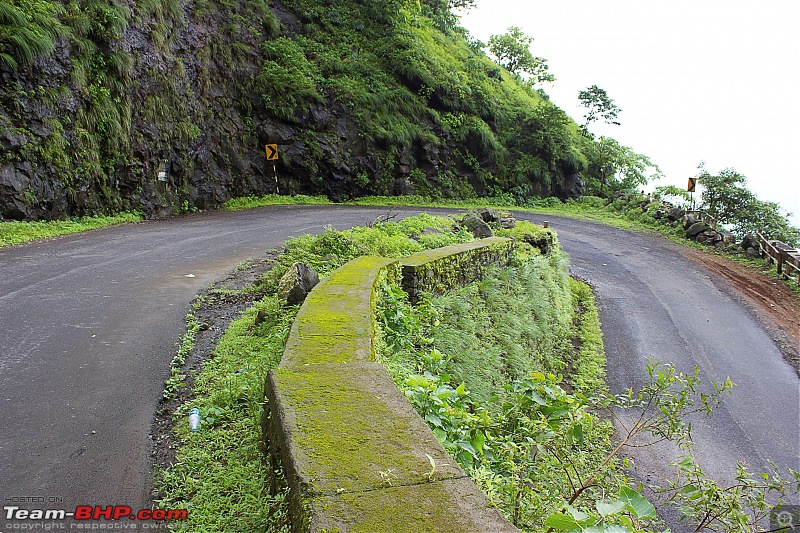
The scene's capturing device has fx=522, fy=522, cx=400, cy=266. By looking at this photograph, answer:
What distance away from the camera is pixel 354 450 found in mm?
2451

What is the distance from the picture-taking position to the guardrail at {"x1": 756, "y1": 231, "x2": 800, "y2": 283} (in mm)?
14414

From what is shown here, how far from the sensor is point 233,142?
20.1 meters

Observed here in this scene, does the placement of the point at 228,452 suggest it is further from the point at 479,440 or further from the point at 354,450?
the point at 479,440

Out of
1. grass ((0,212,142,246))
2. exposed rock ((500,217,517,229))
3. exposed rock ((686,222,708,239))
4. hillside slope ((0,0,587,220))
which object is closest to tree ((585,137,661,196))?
hillside slope ((0,0,587,220))

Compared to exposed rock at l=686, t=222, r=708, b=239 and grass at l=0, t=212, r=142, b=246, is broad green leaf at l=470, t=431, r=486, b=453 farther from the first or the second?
exposed rock at l=686, t=222, r=708, b=239

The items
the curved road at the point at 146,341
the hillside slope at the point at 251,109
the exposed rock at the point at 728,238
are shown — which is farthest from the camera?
the exposed rock at the point at 728,238

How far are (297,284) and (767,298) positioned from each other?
42.9 feet

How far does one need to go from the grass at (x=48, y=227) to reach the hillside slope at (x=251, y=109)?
376mm

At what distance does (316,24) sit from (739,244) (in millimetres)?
21534

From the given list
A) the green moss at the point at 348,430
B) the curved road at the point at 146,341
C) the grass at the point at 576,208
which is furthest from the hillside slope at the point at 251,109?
the green moss at the point at 348,430

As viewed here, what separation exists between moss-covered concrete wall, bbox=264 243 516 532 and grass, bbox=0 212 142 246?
917 centimetres

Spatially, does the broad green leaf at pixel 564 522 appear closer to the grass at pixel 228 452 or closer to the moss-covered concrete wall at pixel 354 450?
the moss-covered concrete wall at pixel 354 450

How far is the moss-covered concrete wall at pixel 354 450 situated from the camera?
2020 mm

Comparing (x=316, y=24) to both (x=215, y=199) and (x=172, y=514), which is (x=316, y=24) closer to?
(x=215, y=199)
